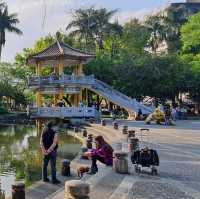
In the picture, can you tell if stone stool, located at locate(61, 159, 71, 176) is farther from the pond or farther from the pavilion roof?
the pavilion roof

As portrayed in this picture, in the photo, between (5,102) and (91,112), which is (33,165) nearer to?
(91,112)

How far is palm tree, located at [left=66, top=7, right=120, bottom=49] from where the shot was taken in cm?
8050

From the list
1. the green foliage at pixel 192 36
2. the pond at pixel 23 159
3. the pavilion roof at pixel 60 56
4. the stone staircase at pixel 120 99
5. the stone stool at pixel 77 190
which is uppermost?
the green foliage at pixel 192 36

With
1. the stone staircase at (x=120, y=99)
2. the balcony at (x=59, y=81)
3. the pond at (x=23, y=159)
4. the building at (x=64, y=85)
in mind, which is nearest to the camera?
Result: the pond at (x=23, y=159)

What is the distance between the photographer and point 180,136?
29141 mm

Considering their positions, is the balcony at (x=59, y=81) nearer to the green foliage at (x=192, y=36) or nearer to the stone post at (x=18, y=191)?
the green foliage at (x=192, y=36)

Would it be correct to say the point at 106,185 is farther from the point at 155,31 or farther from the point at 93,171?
the point at 155,31

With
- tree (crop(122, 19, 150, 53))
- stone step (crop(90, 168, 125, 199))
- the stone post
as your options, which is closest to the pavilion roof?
tree (crop(122, 19, 150, 53))

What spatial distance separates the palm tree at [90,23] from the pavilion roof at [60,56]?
2923 centimetres

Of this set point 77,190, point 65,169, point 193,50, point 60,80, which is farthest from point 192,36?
point 77,190

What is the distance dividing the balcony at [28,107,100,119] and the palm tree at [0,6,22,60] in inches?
1171

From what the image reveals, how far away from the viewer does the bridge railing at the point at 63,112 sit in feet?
148

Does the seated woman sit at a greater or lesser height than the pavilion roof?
lesser

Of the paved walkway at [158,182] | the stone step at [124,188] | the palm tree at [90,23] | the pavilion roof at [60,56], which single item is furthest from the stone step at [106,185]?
the palm tree at [90,23]
